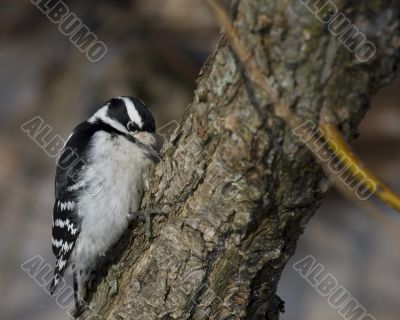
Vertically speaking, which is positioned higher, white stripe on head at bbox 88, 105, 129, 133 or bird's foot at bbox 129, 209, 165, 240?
white stripe on head at bbox 88, 105, 129, 133

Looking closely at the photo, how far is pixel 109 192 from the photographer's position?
9.61 feet

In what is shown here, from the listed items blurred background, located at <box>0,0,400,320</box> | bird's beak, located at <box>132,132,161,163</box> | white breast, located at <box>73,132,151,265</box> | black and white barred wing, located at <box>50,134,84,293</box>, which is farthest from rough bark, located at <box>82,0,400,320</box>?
blurred background, located at <box>0,0,400,320</box>

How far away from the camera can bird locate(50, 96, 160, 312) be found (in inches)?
112

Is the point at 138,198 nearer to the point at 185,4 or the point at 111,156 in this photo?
the point at 111,156

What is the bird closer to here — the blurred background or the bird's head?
the bird's head

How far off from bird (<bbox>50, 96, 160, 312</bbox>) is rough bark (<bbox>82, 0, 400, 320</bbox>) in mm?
344

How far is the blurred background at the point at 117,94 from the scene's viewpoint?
600cm

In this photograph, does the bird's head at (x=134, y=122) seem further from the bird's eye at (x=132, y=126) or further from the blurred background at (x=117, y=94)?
the blurred background at (x=117, y=94)

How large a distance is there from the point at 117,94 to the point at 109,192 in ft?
11.6

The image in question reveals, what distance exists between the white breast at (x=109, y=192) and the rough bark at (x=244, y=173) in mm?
298

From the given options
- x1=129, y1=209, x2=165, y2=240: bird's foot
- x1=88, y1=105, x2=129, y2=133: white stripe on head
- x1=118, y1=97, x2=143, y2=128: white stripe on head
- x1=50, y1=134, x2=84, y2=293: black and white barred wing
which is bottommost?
x1=50, y1=134, x2=84, y2=293: black and white barred wing

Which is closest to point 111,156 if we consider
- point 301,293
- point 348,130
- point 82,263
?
point 82,263

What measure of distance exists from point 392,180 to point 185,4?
277 cm

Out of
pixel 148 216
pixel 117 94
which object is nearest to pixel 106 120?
pixel 148 216
